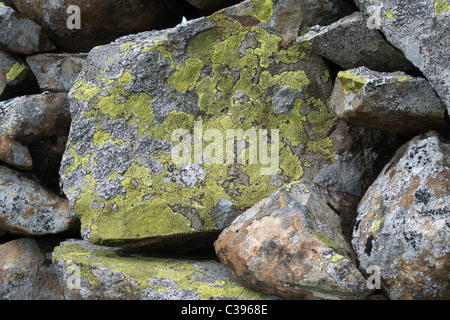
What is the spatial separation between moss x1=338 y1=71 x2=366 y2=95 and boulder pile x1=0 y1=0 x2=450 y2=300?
0.03 ft

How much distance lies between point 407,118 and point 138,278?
242 centimetres

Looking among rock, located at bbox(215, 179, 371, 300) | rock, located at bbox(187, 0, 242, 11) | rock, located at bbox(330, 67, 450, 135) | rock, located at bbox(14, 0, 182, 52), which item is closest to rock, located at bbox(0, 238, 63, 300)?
rock, located at bbox(215, 179, 371, 300)

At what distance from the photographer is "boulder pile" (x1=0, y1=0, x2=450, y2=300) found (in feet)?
10.1

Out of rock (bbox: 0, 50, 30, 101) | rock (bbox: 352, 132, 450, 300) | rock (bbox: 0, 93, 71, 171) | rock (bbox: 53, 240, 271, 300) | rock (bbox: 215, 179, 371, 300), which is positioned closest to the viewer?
rock (bbox: 352, 132, 450, 300)

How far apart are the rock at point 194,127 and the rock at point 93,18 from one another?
38.2 inches

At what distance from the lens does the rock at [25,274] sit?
4.46 meters

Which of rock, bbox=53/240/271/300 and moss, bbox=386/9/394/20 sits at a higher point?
moss, bbox=386/9/394/20

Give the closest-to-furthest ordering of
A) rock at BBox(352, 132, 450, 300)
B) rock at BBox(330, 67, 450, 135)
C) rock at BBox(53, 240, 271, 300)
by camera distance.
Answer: rock at BBox(352, 132, 450, 300) < rock at BBox(330, 67, 450, 135) < rock at BBox(53, 240, 271, 300)

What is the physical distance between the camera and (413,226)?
2906mm

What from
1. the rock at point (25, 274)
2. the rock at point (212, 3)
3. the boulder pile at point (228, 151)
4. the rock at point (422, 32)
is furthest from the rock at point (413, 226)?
the rock at point (25, 274)

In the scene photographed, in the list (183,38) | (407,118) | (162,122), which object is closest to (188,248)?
(162,122)

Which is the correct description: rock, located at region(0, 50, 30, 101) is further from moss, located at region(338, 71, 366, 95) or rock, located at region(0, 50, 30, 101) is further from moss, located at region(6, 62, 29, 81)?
moss, located at region(338, 71, 366, 95)

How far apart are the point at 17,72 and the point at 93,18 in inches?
44.1

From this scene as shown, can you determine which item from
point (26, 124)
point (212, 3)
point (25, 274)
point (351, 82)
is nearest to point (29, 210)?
point (25, 274)
